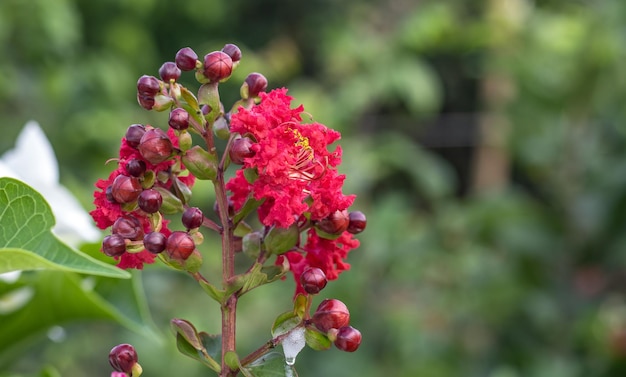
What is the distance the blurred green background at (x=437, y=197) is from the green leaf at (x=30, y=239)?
84 cm

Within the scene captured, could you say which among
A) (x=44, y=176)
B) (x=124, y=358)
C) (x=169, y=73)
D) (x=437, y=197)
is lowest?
(x=124, y=358)

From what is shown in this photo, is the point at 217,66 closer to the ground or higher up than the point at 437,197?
closer to the ground

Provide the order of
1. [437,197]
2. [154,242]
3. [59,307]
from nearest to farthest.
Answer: [154,242] < [59,307] < [437,197]

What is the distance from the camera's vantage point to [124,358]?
341 millimetres

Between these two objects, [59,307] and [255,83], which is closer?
[255,83]

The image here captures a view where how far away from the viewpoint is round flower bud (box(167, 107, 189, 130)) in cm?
35

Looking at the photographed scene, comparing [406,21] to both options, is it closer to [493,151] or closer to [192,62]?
[493,151]

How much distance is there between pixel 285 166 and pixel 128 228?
70 mm

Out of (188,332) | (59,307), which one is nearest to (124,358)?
(188,332)

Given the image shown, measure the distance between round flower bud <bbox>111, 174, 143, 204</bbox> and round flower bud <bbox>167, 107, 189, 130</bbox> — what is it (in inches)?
1.1

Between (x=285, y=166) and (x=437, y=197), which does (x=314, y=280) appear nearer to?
(x=285, y=166)

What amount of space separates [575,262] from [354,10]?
1.43 metres

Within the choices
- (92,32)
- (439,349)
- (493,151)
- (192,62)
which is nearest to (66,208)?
(192,62)

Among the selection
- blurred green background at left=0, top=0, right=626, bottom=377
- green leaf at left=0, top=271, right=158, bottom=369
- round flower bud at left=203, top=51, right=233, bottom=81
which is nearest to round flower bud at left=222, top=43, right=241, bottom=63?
round flower bud at left=203, top=51, right=233, bottom=81
